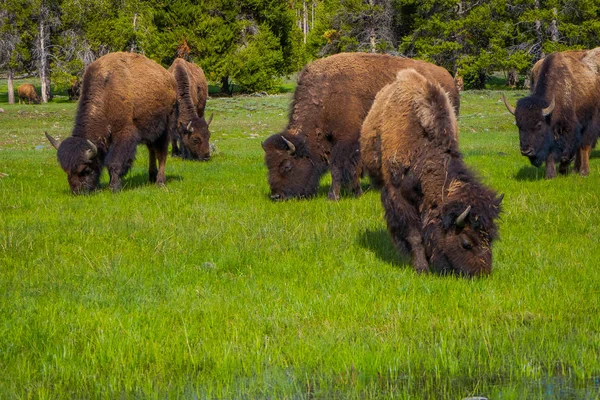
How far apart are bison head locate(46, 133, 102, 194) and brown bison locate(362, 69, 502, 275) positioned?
5586 millimetres

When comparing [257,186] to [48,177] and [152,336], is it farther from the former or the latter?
[152,336]

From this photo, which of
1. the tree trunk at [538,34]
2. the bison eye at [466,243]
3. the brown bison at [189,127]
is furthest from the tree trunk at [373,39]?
the bison eye at [466,243]

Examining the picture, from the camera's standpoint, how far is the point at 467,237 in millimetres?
6184

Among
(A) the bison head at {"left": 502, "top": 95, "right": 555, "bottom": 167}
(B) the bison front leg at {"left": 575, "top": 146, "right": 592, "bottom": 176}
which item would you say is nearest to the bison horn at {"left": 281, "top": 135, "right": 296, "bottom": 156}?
(A) the bison head at {"left": 502, "top": 95, "right": 555, "bottom": 167}

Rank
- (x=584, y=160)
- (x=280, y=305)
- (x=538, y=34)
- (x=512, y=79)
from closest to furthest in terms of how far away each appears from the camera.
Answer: (x=280, y=305)
(x=584, y=160)
(x=538, y=34)
(x=512, y=79)

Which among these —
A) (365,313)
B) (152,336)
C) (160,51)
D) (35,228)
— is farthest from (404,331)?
(160,51)

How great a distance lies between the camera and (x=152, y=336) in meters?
4.86

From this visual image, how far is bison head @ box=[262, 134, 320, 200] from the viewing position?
1118 cm

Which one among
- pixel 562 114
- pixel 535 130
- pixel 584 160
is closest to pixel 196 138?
pixel 535 130

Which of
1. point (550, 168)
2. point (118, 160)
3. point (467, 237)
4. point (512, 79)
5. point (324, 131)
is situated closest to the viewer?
point (467, 237)

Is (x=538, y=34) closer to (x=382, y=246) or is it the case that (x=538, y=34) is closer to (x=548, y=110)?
(x=548, y=110)

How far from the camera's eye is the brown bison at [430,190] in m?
6.22

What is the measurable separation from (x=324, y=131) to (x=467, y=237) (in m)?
5.64

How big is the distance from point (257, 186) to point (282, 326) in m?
7.62
